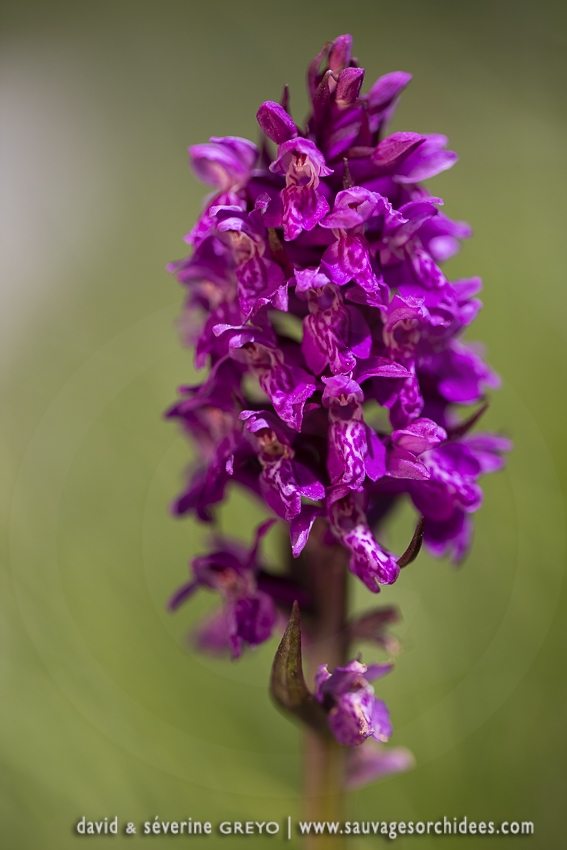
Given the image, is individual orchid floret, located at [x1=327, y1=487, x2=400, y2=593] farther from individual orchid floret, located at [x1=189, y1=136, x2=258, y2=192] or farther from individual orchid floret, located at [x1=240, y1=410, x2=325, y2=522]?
individual orchid floret, located at [x1=189, y1=136, x2=258, y2=192]

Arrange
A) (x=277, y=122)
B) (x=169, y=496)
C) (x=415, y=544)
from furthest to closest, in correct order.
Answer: (x=169, y=496) → (x=277, y=122) → (x=415, y=544)

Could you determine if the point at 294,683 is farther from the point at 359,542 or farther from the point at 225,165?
the point at 225,165

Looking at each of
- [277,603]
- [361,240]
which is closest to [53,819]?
[277,603]

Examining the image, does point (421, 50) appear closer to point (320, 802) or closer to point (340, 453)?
point (340, 453)

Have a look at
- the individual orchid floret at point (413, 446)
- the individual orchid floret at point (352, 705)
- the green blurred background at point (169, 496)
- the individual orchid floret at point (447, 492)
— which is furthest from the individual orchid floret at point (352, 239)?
the green blurred background at point (169, 496)

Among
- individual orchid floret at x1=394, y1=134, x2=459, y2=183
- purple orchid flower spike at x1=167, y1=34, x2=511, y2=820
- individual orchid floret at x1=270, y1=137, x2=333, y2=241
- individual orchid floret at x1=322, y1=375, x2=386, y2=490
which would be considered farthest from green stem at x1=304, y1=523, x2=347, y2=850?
individual orchid floret at x1=394, y1=134, x2=459, y2=183

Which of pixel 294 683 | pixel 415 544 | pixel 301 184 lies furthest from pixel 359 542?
pixel 301 184

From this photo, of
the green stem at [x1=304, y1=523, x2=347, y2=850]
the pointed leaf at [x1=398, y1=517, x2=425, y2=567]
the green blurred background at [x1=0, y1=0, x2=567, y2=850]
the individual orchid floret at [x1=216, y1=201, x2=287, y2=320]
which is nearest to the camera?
the pointed leaf at [x1=398, y1=517, x2=425, y2=567]

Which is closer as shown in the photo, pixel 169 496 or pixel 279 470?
pixel 279 470

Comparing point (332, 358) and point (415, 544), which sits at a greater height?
point (332, 358)
